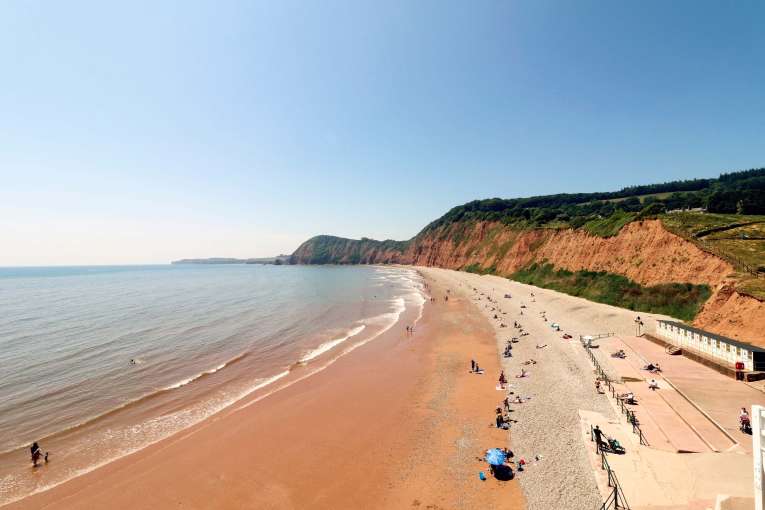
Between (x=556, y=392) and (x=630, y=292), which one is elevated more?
(x=630, y=292)

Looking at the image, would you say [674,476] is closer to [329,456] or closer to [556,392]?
[556,392]

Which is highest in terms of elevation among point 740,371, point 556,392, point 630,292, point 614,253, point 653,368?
point 614,253

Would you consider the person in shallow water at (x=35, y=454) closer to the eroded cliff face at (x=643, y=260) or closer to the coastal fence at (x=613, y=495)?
the coastal fence at (x=613, y=495)

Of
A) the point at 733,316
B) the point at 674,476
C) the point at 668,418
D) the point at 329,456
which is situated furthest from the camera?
the point at 733,316

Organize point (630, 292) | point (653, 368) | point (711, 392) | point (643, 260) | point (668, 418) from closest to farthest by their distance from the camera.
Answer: point (668, 418), point (711, 392), point (653, 368), point (630, 292), point (643, 260)

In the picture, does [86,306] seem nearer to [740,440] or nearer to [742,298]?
[740,440]

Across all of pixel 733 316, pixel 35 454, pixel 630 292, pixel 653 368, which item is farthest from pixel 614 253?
pixel 35 454

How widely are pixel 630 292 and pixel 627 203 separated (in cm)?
8043

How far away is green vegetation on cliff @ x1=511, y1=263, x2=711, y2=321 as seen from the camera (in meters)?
33.5

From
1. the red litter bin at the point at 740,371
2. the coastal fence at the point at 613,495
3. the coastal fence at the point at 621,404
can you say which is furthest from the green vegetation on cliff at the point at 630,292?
the coastal fence at the point at 613,495

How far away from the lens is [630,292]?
40.7 metres

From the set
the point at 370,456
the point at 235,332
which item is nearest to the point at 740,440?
the point at 370,456

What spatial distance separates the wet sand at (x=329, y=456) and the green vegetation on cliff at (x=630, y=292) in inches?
918

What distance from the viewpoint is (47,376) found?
25969mm
